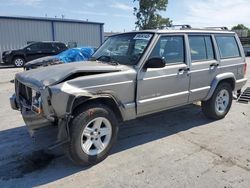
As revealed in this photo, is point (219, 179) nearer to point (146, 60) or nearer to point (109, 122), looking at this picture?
point (109, 122)

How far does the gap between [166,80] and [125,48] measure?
0.92 m

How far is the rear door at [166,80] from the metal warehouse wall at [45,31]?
21.9 metres

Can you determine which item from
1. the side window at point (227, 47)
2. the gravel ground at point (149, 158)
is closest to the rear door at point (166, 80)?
the gravel ground at point (149, 158)

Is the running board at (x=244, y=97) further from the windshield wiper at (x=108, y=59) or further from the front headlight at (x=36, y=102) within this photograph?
the front headlight at (x=36, y=102)

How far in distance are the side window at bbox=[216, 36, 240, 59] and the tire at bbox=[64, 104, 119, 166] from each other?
3.16m

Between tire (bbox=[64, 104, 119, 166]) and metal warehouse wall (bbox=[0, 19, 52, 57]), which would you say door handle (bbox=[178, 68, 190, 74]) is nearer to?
tire (bbox=[64, 104, 119, 166])

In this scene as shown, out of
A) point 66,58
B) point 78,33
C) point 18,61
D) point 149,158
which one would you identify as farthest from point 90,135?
point 78,33

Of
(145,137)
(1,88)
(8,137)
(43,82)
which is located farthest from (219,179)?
(1,88)

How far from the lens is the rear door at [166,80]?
14.7ft

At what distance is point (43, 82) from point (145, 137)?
2.24 meters

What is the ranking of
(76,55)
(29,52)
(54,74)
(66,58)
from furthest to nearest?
(29,52) < (76,55) < (66,58) < (54,74)

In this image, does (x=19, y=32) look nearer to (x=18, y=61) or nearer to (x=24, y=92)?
(x=18, y=61)

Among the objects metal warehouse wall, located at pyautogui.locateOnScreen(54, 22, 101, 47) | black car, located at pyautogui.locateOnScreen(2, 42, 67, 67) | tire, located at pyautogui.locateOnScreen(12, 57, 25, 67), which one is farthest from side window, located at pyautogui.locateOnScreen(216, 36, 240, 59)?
metal warehouse wall, located at pyautogui.locateOnScreen(54, 22, 101, 47)

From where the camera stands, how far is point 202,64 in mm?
5402
